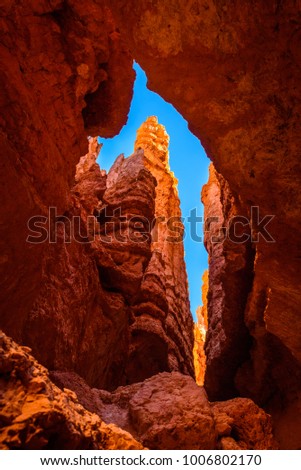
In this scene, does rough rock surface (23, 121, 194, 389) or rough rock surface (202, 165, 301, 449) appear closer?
rough rock surface (23, 121, 194, 389)

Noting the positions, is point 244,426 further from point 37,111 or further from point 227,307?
point 37,111

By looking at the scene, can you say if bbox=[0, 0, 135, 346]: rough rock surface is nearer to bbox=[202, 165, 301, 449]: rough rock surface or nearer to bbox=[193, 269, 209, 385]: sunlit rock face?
bbox=[202, 165, 301, 449]: rough rock surface

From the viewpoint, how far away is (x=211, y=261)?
14.9 metres

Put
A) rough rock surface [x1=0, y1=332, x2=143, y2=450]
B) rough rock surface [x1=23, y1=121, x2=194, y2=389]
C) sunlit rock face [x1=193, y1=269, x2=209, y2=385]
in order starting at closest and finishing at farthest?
rough rock surface [x1=0, y1=332, x2=143, y2=450], rough rock surface [x1=23, y1=121, x2=194, y2=389], sunlit rock face [x1=193, y1=269, x2=209, y2=385]

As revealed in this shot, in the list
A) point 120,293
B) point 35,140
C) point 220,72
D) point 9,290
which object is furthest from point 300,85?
point 120,293

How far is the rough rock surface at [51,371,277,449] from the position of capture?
5.95m

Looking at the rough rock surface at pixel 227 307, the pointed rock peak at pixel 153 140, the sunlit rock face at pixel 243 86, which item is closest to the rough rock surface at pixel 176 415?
the sunlit rock face at pixel 243 86

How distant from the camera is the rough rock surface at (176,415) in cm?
595

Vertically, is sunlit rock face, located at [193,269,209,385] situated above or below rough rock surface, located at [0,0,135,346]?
above

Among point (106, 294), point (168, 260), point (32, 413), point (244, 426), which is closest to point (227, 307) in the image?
point (106, 294)

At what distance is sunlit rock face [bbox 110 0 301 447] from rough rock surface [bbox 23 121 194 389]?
462cm

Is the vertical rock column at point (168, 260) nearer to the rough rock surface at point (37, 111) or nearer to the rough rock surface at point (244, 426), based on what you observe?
the rough rock surface at point (244, 426)

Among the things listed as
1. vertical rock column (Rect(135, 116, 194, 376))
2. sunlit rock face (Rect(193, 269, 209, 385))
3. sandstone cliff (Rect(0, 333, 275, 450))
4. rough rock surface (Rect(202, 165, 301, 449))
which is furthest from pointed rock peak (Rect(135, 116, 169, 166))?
sandstone cliff (Rect(0, 333, 275, 450))

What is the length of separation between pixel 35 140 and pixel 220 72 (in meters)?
3.30
